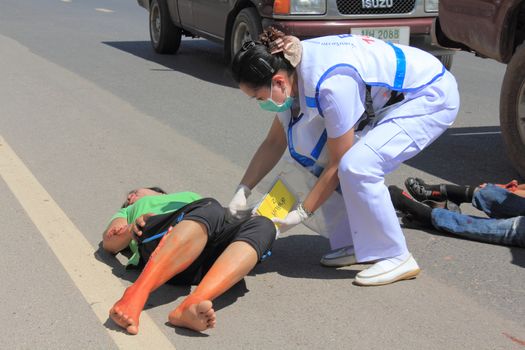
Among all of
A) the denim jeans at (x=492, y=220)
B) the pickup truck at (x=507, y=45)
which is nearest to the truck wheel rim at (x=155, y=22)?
the pickup truck at (x=507, y=45)

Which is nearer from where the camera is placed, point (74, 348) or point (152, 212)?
point (74, 348)

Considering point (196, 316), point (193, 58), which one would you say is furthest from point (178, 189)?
point (193, 58)

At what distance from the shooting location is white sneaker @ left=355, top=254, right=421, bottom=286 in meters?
4.18

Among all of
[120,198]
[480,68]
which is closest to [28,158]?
[120,198]

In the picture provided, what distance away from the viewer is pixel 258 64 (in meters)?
3.92

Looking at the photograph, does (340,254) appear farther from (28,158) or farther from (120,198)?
(28,158)

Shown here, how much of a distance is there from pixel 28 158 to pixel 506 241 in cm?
347

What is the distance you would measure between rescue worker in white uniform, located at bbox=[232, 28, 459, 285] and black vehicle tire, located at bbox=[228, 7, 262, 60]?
5027mm

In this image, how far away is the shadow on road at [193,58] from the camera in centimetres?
1059

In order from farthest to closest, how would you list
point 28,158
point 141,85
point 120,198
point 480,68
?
point 480,68
point 141,85
point 28,158
point 120,198

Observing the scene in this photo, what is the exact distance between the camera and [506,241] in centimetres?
475

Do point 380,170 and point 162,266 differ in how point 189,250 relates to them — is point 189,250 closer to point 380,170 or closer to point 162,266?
point 162,266

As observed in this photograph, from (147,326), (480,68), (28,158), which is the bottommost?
(480,68)

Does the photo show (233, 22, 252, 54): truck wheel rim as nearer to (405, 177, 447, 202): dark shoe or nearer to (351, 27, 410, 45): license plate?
(351, 27, 410, 45): license plate
